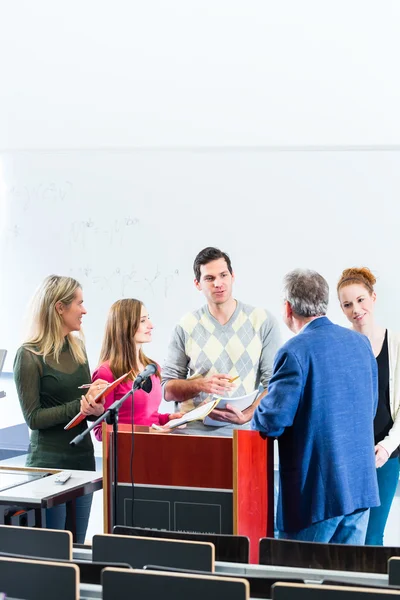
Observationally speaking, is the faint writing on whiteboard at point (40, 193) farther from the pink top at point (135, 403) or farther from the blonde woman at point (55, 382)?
the pink top at point (135, 403)

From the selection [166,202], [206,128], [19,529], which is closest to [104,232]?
[166,202]

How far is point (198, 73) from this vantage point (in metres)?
5.92

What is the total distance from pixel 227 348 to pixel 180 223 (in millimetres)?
1254

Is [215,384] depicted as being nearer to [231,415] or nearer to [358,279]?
[231,415]

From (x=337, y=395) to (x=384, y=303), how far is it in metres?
A: 2.10

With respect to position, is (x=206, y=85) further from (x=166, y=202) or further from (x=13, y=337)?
→ (x=13, y=337)

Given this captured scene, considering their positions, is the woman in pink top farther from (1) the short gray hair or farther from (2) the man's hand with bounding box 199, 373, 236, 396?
(1) the short gray hair

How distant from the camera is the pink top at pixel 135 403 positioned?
4.07 meters

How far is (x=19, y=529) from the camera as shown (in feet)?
8.38

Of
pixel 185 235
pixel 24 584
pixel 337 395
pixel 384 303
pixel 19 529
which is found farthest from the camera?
pixel 185 235

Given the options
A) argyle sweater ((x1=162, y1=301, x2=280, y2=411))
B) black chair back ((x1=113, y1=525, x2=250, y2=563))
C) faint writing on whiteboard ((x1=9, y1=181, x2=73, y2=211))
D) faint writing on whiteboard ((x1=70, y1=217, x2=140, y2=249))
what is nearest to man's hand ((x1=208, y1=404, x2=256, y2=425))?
argyle sweater ((x1=162, y1=301, x2=280, y2=411))

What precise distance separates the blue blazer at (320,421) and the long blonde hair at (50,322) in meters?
1.24

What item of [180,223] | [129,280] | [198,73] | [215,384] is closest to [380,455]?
[215,384]

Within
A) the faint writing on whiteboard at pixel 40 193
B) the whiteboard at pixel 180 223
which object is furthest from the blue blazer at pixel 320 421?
the faint writing on whiteboard at pixel 40 193
